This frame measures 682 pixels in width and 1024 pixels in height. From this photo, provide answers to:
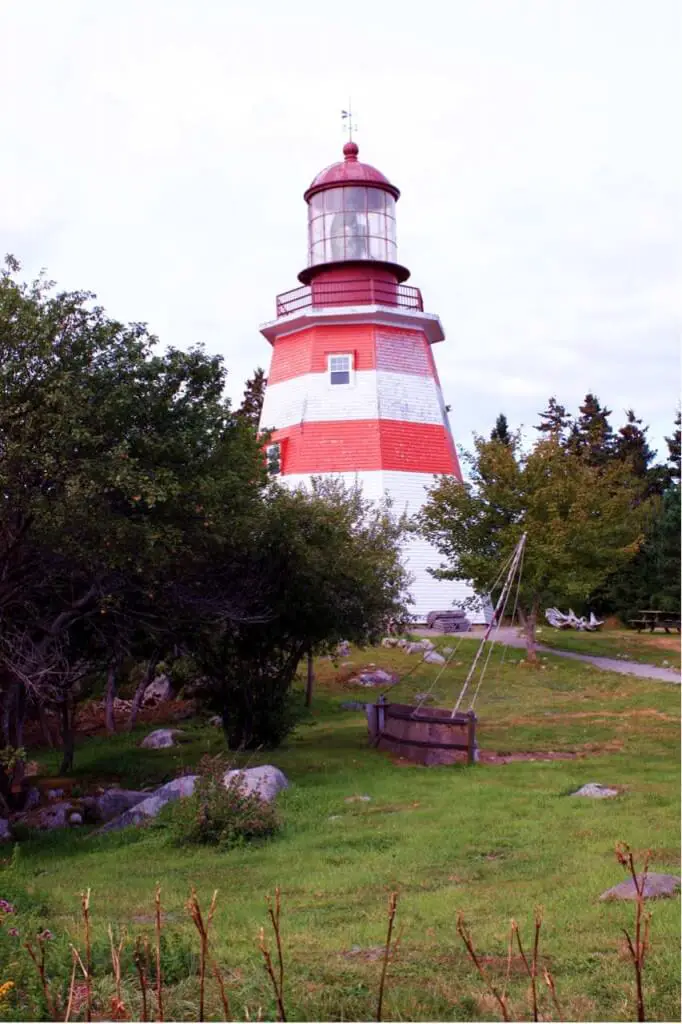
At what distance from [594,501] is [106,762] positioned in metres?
20.4

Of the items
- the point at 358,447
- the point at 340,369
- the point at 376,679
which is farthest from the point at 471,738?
the point at 340,369

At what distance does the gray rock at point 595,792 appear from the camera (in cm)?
1395

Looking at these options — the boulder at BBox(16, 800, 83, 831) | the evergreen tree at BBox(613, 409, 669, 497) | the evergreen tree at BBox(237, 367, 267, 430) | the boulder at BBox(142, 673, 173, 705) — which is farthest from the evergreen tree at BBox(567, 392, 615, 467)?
the boulder at BBox(16, 800, 83, 831)

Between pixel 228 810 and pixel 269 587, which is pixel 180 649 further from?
pixel 228 810

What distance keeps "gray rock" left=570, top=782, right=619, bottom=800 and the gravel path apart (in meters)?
15.2

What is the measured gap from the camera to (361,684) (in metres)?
31.0

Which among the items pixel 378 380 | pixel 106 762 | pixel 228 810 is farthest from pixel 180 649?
pixel 378 380

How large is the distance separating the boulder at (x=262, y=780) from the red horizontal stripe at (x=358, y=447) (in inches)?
885

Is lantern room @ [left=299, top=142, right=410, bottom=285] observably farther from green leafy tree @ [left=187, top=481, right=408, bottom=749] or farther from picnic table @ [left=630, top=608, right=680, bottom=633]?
green leafy tree @ [left=187, top=481, right=408, bottom=749]

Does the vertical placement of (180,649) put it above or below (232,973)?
above

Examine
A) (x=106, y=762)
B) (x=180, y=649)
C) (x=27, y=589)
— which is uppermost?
(x=27, y=589)

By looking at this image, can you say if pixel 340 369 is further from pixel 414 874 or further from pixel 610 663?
pixel 414 874

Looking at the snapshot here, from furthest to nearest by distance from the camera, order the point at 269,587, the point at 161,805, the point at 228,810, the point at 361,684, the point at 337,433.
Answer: the point at 337,433, the point at 361,684, the point at 269,587, the point at 161,805, the point at 228,810

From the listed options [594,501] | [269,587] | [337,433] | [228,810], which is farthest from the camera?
[337,433]
